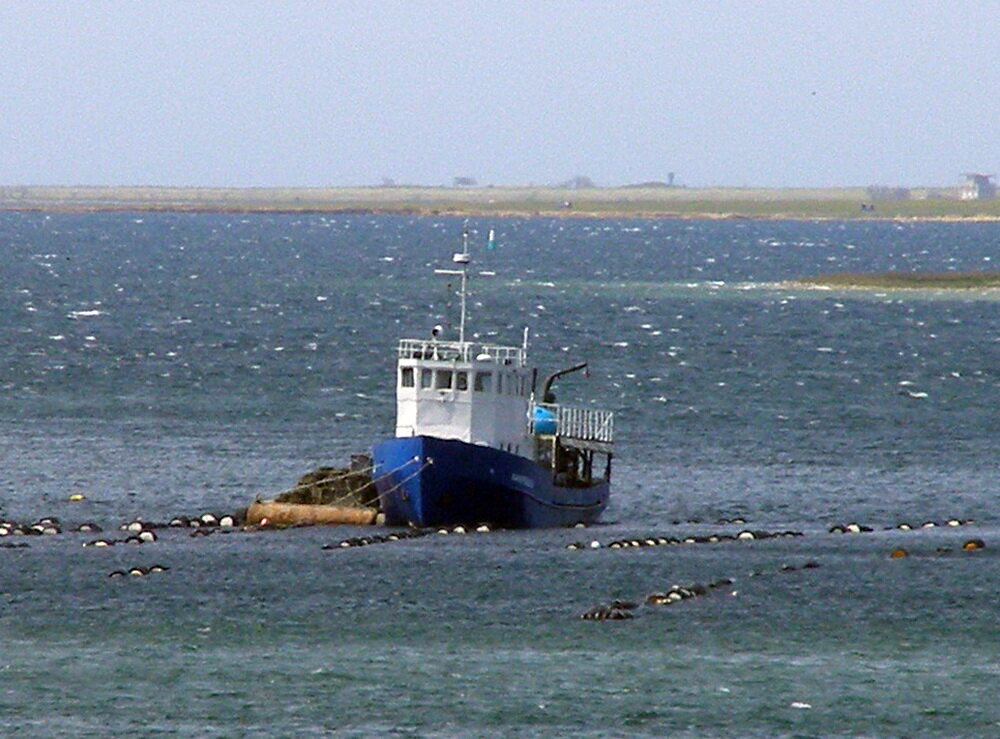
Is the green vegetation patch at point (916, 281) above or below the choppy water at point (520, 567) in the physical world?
below

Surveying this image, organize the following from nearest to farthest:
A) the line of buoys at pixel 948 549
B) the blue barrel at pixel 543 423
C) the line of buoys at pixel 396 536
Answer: the line of buoys at pixel 948 549 < the line of buoys at pixel 396 536 < the blue barrel at pixel 543 423

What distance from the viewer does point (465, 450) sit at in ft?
192

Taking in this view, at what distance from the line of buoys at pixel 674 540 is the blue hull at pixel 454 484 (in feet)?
8.86

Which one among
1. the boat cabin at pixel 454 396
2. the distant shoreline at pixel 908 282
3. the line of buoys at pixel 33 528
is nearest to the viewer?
the line of buoys at pixel 33 528

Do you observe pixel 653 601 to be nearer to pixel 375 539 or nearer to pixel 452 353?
pixel 375 539

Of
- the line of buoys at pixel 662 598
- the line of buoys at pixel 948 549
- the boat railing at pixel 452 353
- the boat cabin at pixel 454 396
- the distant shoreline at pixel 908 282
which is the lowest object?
the distant shoreline at pixel 908 282

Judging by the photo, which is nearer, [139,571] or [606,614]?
[606,614]

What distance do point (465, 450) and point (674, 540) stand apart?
5537 millimetres

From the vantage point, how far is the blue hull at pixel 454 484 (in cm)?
5841

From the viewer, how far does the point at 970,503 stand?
67.2 meters

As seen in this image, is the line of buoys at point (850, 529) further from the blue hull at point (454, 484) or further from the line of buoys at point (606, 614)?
the line of buoys at point (606, 614)

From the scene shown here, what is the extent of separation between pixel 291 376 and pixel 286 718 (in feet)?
212

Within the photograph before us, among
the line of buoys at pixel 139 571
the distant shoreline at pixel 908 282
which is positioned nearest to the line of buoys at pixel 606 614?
the line of buoys at pixel 139 571

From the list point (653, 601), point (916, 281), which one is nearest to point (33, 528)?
point (653, 601)
